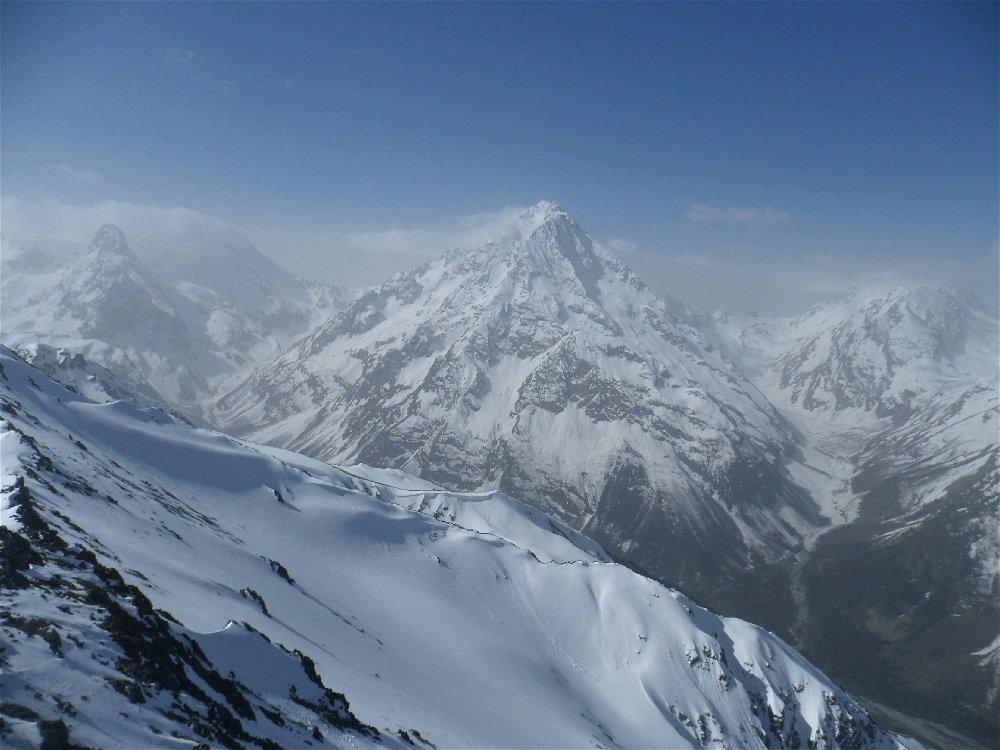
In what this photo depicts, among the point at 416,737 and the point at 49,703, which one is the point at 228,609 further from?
the point at 49,703

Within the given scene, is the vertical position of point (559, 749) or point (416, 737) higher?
point (416, 737)

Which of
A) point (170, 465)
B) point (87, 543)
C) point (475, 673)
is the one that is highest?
point (87, 543)

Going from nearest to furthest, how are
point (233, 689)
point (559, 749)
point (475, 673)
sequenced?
point (233, 689) → point (559, 749) → point (475, 673)

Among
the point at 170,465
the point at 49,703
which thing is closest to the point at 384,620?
the point at 170,465

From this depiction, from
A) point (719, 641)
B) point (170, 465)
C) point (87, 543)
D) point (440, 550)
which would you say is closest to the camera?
point (87, 543)

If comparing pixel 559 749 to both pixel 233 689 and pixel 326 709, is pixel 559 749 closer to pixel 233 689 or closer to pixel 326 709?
pixel 326 709

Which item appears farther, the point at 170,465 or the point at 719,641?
the point at 719,641

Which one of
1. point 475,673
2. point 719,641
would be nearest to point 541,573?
point 719,641
